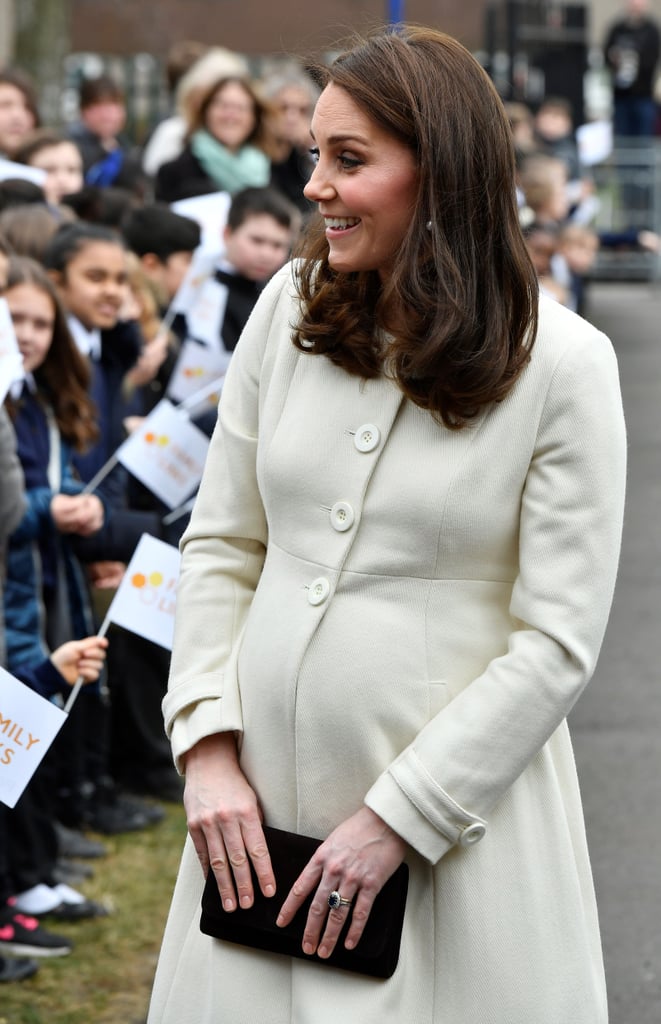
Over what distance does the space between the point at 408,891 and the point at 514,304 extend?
86 cm

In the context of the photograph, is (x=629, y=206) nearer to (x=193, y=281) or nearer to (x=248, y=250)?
(x=248, y=250)

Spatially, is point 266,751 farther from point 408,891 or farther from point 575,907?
point 575,907

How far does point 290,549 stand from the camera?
253 cm

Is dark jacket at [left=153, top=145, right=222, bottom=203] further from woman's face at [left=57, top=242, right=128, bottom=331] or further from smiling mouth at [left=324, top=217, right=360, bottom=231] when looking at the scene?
smiling mouth at [left=324, top=217, right=360, bottom=231]

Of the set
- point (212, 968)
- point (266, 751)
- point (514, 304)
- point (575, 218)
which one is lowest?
point (575, 218)

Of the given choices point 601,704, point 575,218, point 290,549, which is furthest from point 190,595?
point 575,218

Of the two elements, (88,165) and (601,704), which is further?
(88,165)

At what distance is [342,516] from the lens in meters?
2.46

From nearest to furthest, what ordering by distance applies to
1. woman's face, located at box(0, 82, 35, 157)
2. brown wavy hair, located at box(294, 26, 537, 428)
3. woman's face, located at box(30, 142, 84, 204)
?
brown wavy hair, located at box(294, 26, 537, 428) < woman's face, located at box(30, 142, 84, 204) < woman's face, located at box(0, 82, 35, 157)

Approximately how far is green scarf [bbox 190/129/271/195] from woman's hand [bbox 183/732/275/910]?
6.71 m

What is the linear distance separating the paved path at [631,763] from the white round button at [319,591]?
2.21 meters

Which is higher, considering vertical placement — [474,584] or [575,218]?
[474,584]

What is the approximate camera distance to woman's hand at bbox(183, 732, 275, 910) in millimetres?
2455

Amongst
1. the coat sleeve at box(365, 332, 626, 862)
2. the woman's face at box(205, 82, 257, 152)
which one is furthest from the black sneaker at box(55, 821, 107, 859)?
the woman's face at box(205, 82, 257, 152)
